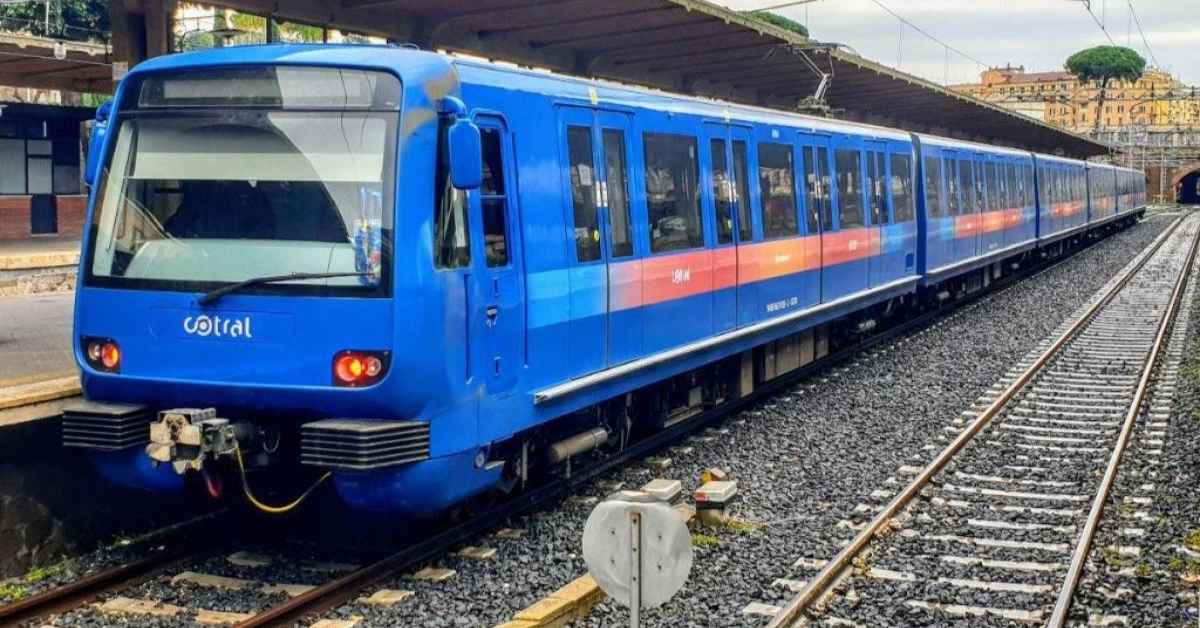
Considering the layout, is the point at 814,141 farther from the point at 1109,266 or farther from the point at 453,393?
the point at 1109,266

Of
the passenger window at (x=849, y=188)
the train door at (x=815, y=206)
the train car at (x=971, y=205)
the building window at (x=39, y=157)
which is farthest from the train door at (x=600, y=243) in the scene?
the building window at (x=39, y=157)

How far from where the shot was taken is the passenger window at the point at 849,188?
15.5 metres

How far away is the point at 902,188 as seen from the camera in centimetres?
1845

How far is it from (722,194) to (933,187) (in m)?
9.49

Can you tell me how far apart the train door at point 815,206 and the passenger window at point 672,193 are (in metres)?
3.23

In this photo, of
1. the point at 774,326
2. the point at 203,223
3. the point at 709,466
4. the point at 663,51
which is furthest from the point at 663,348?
the point at 663,51

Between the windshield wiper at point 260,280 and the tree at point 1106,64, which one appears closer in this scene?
the windshield wiper at point 260,280

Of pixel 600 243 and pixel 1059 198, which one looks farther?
pixel 1059 198

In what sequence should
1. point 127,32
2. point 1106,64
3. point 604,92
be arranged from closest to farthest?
point 604,92
point 127,32
point 1106,64

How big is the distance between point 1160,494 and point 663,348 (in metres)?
3.70

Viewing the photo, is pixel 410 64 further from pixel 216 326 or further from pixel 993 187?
pixel 993 187

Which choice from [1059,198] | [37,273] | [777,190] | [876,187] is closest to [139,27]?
[777,190]

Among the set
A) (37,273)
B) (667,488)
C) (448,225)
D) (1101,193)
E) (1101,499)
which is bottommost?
(1101,499)

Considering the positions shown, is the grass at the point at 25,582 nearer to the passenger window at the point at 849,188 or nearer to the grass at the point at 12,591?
the grass at the point at 12,591
